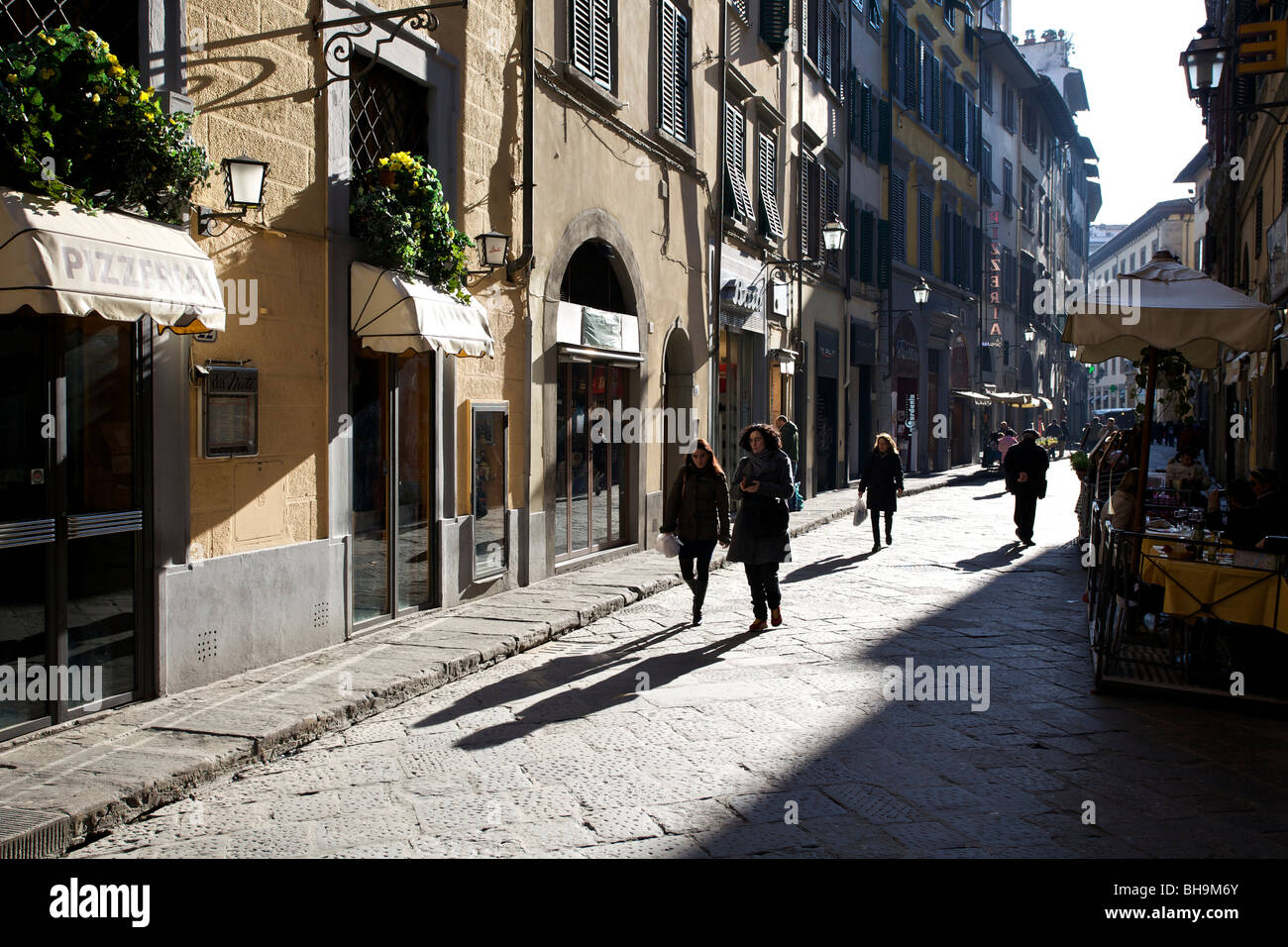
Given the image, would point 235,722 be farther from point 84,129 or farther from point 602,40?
point 602,40

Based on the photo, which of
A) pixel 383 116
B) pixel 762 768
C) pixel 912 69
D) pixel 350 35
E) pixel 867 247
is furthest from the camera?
pixel 912 69

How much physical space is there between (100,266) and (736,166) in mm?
14079

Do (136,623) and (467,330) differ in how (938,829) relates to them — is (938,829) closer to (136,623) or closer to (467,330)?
(136,623)

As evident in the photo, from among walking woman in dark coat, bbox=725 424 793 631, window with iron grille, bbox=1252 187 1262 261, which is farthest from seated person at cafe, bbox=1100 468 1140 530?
window with iron grille, bbox=1252 187 1262 261

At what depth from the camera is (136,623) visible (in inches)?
264

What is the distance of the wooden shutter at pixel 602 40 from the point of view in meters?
13.0

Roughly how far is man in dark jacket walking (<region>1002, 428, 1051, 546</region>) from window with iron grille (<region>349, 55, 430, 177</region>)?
358 inches

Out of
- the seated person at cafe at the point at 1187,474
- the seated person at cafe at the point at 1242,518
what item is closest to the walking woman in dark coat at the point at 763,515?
the seated person at cafe at the point at 1242,518

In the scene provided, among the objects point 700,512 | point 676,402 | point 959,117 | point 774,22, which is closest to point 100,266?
point 700,512

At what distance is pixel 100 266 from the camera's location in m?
5.77

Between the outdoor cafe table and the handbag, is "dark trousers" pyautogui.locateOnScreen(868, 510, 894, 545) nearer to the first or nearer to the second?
the handbag

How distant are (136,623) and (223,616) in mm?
687
